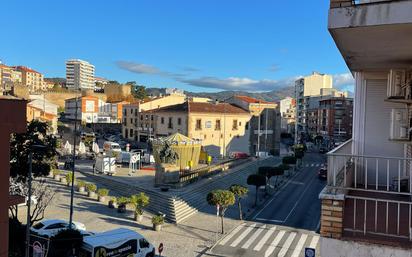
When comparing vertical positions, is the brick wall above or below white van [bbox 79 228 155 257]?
above

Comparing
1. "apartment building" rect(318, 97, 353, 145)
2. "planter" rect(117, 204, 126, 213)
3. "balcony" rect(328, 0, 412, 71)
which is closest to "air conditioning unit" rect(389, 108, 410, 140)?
"balcony" rect(328, 0, 412, 71)

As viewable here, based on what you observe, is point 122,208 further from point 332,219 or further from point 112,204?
point 332,219

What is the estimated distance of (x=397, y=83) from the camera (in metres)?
8.44

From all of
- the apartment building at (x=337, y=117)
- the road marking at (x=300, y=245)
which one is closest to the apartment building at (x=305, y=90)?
the apartment building at (x=337, y=117)

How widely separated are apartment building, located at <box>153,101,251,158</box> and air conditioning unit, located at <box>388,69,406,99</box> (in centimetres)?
4640

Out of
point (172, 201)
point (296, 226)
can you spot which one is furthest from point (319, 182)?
point (172, 201)

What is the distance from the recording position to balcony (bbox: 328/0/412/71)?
5297 mm

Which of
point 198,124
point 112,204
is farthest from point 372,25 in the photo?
point 198,124

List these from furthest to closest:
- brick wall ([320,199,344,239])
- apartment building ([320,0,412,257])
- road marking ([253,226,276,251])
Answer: road marking ([253,226,276,251])
brick wall ([320,199,344,239])
apartment building ([320,0,412,257])

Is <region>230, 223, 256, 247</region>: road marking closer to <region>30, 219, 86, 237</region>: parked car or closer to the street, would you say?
the street

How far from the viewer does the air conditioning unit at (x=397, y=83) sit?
841 cm

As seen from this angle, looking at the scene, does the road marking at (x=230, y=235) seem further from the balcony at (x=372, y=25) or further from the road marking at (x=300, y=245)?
the balcony at (x=372, y=25)

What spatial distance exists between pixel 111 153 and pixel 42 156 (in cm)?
2672

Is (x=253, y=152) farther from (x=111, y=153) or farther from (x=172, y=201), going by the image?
(x=172, y=201)
